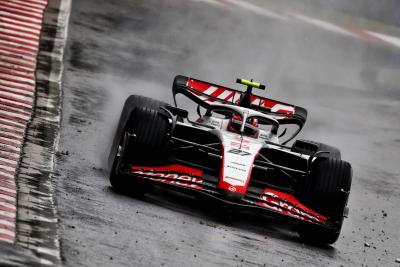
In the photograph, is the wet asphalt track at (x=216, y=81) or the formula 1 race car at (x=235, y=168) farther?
the formula 1 race car at (x=235, y=168)

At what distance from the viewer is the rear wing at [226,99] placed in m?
13.5

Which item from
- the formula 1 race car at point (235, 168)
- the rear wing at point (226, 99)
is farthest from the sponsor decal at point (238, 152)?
the rear wing at point (226, 99)

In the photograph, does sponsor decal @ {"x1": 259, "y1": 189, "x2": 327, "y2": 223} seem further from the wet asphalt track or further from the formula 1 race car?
the wet asphalt track

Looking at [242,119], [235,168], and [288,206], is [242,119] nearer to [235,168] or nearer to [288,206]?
[235,168]

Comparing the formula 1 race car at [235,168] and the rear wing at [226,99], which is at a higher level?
the rear wing at [226,99]

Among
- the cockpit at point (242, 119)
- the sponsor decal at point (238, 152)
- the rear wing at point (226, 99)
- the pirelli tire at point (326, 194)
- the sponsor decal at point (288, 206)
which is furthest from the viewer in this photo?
the rear wing at point (226, 99)

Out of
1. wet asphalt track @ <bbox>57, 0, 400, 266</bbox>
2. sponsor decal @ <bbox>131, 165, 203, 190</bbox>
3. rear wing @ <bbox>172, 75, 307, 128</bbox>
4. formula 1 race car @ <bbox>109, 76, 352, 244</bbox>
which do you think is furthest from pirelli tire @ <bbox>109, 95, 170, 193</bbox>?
rear wing @ <bbox>172, 75, 307, 128</bbox>

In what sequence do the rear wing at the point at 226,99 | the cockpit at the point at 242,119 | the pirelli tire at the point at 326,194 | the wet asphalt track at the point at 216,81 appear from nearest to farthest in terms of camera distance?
the wet asphalt track at the point at 216,81 → the pirelli tire at the point at 326,194 → the cockpit at the point at 242,119 → the rear wing at the point at 226,99

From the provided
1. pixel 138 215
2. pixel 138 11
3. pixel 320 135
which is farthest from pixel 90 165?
pixel 138 11

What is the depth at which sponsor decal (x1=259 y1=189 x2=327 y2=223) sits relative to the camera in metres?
10.8

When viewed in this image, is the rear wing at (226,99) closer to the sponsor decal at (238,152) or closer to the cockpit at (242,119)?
the cockpit at (242,119)

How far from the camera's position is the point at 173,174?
439 inches

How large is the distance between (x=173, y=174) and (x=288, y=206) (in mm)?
1202

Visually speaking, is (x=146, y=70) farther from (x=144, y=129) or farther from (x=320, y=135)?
(x=144, y=129)
